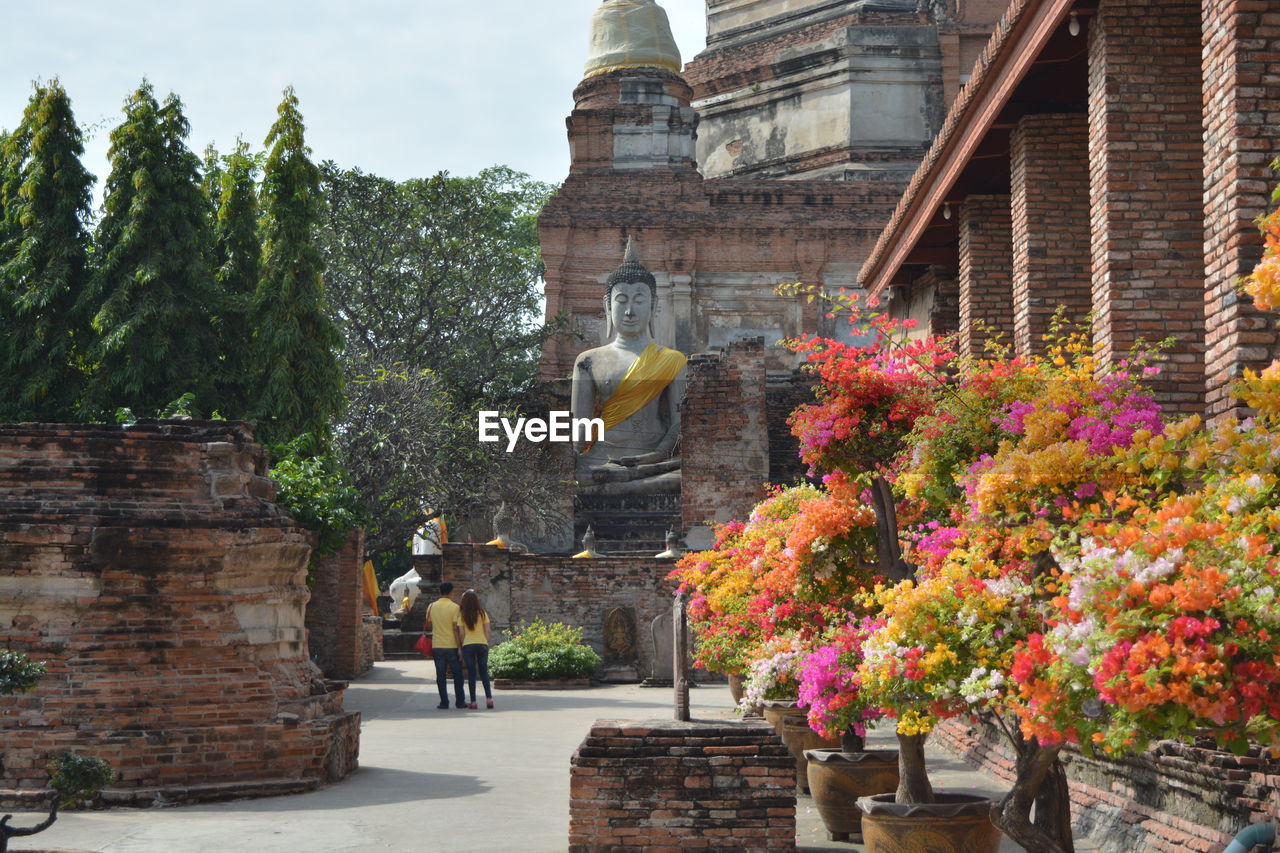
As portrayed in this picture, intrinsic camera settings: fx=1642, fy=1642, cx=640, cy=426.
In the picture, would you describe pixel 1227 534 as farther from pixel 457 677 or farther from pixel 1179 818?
pixel 457 677

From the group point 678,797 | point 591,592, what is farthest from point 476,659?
point 678,797

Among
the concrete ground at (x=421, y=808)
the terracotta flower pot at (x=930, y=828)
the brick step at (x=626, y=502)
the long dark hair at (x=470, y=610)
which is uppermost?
the brick step at (x=626, y=502)

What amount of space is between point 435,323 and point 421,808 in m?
20.4

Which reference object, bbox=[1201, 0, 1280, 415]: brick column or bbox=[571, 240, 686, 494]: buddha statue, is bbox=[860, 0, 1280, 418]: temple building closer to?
bbox=[1201, 0, 1280, 415]: brick column

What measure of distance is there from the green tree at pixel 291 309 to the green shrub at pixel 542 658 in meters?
3.55

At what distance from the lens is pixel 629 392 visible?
83.6ft

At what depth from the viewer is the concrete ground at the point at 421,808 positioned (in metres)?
7.89

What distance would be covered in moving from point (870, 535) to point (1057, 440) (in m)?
2.02

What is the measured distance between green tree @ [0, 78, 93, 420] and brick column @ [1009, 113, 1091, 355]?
1273 centimetres

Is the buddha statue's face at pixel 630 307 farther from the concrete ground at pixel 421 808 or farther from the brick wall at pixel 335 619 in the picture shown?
the concrete ground at pixel 421 808

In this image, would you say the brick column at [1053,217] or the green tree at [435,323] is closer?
the brick column at [1053,217]

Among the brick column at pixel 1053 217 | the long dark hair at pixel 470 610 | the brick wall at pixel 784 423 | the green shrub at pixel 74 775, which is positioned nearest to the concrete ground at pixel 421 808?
the green shrub at pixel 74 775

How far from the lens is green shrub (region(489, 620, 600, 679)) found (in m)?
18.2

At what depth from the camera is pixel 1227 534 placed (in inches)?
162
